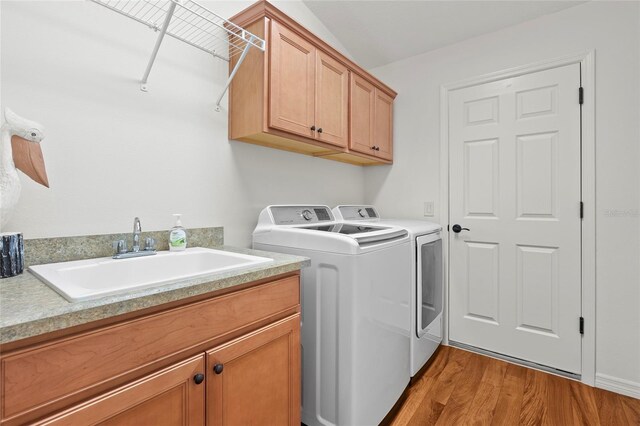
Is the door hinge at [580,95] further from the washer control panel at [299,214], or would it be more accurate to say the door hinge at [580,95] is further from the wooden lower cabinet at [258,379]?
the wooden lower cabinet at [258,379]

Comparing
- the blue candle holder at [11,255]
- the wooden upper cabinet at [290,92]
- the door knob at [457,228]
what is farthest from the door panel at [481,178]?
the blue candle holder at [11,255]

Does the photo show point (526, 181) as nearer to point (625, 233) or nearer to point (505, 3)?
point (625, 233)

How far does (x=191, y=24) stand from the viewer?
1451mm

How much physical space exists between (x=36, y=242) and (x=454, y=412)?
81.9 inches

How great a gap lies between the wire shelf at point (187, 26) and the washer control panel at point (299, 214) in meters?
0.67

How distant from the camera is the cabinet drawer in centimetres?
59

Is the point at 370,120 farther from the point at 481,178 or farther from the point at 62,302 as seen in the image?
the point at 62,302

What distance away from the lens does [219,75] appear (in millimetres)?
1648

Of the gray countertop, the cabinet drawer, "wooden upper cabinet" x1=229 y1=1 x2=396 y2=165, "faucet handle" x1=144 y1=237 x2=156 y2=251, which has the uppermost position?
"wooden upper cabinet" x1=229 y1=1 x2=396 y2=165

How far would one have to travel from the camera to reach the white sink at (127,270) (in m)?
0.78

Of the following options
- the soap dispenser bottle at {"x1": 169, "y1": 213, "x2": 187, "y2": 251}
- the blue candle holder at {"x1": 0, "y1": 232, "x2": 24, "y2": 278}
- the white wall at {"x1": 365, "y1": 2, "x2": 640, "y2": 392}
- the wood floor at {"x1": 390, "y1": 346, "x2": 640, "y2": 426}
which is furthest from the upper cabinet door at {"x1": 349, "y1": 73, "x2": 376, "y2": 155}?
the blue candle holder at {"x1": 0, "y1": 232, "x2": 24, "y2": 278}

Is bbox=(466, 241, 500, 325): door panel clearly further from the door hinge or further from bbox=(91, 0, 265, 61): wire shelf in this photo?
bbox=(91, 0, 265, 61): wire shelf

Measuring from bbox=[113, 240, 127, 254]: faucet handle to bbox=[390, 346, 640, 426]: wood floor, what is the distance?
156cm

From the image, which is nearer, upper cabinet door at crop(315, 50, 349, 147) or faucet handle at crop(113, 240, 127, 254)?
faucet handle at crop(113, 240, 127, 254)
